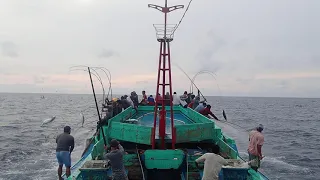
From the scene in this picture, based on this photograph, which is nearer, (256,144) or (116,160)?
(116,160)

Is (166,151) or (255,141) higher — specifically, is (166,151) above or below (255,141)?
below

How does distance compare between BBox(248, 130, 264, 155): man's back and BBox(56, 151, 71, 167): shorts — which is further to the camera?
BBox(248, 130, 264, 155): man's back

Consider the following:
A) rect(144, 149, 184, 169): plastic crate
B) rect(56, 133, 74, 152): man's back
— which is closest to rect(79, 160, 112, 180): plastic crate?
rect(144, 149, 184, 169): plastic crate

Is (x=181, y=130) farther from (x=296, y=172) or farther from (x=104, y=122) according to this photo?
(x=296, y=172)

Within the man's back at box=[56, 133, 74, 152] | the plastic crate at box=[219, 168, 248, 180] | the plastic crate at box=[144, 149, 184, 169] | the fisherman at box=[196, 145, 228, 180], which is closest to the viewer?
the fisherman at box=[196, 145, 228, 180]

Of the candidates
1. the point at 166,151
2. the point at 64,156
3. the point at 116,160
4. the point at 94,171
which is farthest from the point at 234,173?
the point at 64,156

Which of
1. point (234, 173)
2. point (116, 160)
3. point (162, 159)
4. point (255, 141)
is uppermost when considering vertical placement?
point (255, 141)

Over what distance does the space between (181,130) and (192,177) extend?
1402 millimetres

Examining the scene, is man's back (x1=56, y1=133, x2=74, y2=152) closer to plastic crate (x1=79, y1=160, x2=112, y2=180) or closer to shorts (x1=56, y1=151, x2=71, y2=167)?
shorts (x1=56, y1=151, x2=71, y2=167)

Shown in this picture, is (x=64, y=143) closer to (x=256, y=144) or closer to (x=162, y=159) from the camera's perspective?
(x=162, y=159)

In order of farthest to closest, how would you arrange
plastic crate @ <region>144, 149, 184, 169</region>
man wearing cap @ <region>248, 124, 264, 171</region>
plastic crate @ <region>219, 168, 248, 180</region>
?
man wearing cap @ <region>248, 124, 264, 171</region> < plastic crate @ <region>144, 149, 184, 169</region> < plastic crate @ <region>219, 168, 248, 180</region>

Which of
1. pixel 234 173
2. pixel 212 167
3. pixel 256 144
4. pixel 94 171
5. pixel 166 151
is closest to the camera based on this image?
pixel 212 167

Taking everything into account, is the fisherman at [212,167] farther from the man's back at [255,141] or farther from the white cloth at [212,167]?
the man's back at [255,141]

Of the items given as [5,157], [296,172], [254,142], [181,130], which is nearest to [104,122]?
[181,130]
